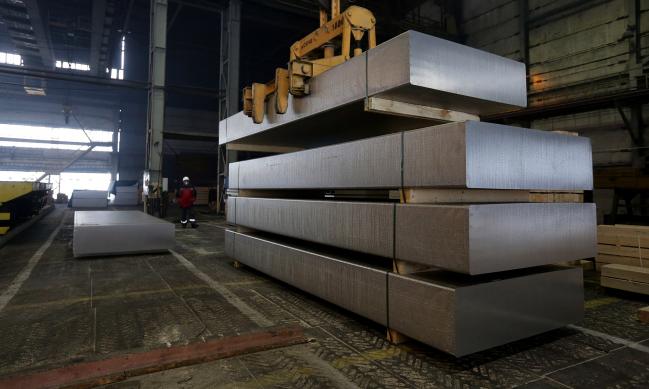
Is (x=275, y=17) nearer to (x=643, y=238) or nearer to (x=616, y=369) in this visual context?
(x=643, y=238)

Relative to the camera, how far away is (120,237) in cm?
576

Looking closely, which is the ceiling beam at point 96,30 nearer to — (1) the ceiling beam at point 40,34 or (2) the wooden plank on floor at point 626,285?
(1) the ceiling beam at point 40,34

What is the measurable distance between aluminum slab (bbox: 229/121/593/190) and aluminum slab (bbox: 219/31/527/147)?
0.32 meters

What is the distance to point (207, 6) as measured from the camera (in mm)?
15367

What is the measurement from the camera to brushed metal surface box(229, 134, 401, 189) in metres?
2.45

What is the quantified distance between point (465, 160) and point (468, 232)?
1.26 ft

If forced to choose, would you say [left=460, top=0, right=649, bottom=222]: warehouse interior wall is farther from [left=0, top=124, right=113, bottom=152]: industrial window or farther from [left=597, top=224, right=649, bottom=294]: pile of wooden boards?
[left=0, top=124, right=113, bottom=152]: industrial window

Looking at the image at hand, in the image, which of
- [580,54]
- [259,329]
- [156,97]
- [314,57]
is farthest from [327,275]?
[580,54]

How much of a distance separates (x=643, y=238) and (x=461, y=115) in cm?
318

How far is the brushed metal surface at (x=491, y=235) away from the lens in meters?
1.97

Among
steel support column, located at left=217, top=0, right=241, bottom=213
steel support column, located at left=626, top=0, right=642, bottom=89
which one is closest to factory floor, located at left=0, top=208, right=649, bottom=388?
steel support column, located at left=626, top=0, right=642, bottom=89

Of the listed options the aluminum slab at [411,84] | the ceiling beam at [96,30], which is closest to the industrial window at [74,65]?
the ceiling beam at [96,30]

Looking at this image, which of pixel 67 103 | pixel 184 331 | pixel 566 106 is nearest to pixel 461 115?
pixel 184 331

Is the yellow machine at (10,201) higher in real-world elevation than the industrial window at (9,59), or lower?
lower
